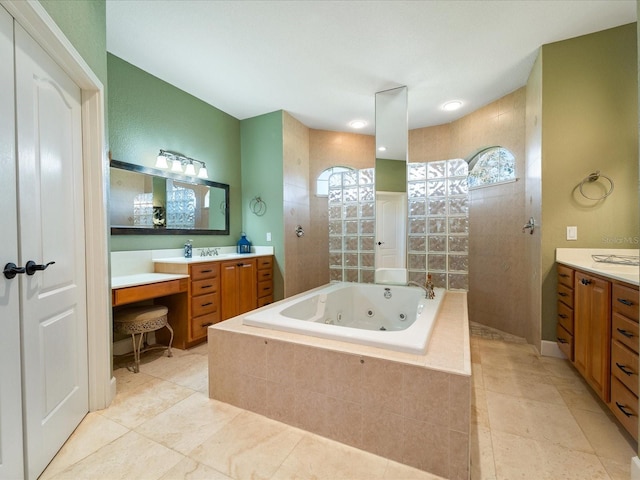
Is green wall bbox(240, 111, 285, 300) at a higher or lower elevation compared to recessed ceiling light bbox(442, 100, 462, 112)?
lower

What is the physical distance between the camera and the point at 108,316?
5.65 feet

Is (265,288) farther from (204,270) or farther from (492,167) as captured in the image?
(492,167)

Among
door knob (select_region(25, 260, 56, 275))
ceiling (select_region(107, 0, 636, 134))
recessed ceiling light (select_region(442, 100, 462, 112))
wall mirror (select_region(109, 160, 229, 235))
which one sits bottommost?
door knob (select_region(25, 260, 56, 275))

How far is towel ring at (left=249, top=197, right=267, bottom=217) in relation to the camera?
3727 millimetres

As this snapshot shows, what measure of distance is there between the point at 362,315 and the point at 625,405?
1.81m

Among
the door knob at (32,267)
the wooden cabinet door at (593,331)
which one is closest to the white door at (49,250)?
the door knob at (32,267)

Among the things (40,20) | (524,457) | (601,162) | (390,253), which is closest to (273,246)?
(390,253)

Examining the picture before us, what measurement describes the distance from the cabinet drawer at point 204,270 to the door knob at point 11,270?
56.8 inches

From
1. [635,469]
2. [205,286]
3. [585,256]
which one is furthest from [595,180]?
[205,286]

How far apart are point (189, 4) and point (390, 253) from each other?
268 cm

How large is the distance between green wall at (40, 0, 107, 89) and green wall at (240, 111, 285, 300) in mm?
2038

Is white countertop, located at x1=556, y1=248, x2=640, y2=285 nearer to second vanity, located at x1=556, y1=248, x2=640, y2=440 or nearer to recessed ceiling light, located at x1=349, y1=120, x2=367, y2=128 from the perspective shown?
second vanity, located at x1=556, y1=248, x2=640, y2=440

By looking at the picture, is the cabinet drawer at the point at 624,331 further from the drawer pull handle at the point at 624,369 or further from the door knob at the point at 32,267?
the door knob at the point at 32,267

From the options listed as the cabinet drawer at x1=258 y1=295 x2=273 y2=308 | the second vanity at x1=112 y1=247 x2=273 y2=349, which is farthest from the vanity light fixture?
the cabinet drawer at x1=258 y1=295 x2=273 y2=308
